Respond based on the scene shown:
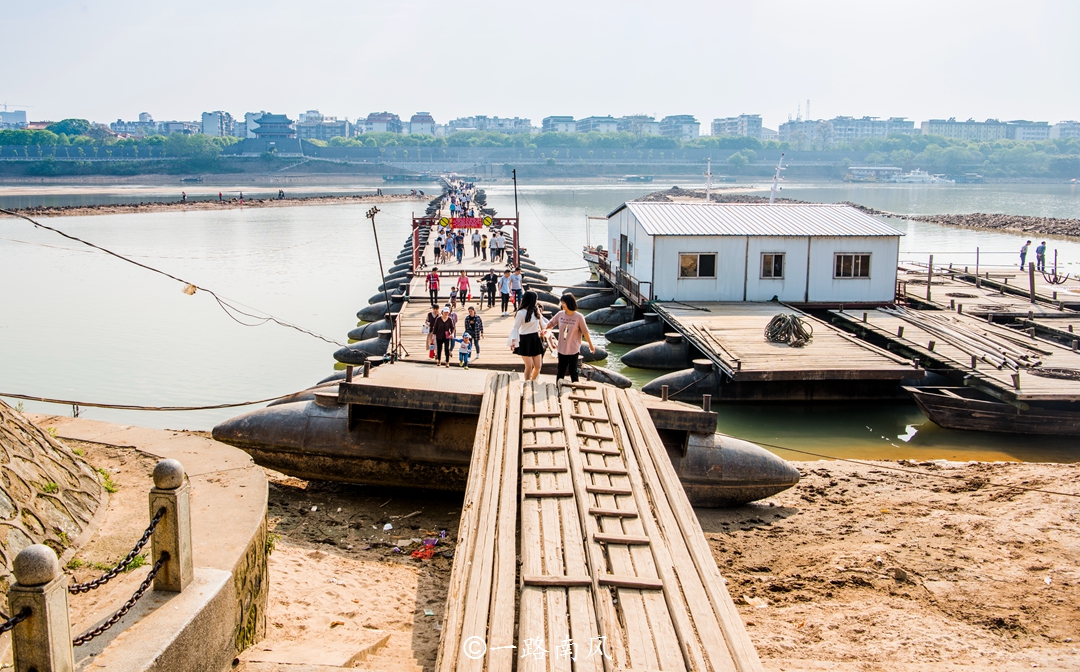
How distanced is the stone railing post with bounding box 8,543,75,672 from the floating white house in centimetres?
2400

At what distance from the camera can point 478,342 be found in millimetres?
19422

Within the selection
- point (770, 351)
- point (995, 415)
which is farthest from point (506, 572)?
point (770, 351)

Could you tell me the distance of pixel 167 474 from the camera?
611cm

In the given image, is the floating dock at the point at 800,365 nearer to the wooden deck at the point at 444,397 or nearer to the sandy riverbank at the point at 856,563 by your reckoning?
the sandy riverbank at the point at 856,563

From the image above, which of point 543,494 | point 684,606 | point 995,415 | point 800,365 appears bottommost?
point 995,415

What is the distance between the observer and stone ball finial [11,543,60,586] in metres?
4.69

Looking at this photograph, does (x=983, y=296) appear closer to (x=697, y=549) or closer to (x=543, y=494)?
(x=543, y=494)

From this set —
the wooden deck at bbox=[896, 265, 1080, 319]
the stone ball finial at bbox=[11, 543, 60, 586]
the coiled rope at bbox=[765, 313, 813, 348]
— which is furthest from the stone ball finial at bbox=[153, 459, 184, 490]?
the wooden deck at bbox=[896, 265, 1080, 319]

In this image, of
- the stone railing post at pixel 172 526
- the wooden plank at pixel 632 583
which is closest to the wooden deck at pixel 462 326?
the wooden plank at pixel 632 583

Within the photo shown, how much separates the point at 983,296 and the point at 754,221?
9704 millimetres

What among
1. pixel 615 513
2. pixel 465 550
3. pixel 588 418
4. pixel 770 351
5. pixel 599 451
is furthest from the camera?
pixel 770 351

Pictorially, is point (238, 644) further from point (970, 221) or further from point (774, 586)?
point (970, 221)

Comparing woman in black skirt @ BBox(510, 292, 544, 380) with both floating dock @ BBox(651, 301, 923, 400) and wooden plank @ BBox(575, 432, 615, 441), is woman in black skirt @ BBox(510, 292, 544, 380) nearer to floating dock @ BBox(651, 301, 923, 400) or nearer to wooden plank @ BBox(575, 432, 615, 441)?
wooden plank @ BBox(575, 432, 615, 441)

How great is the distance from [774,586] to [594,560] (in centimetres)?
431
